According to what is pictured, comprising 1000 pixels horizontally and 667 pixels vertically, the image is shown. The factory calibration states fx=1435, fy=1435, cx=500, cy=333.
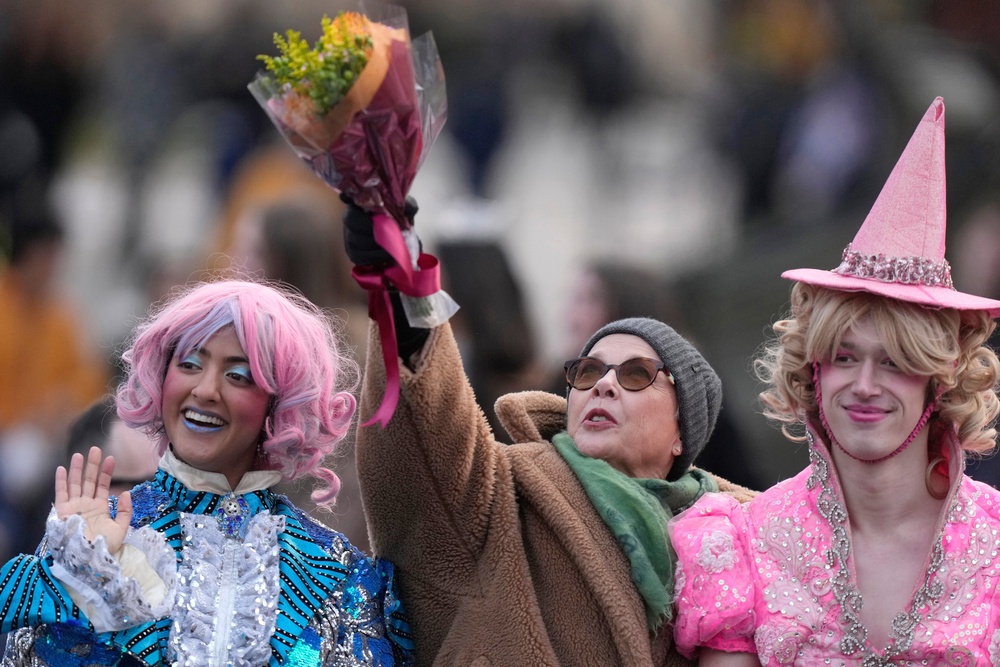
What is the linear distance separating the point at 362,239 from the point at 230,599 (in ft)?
2.77

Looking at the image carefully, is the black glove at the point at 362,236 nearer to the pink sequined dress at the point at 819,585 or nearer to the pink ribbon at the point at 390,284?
the pink ribbon at the point at 390,284

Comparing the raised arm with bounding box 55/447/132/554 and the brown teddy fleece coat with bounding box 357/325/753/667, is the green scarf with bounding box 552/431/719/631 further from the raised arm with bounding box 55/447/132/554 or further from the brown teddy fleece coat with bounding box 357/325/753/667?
the raised arm with bounding box 55/447/132/554

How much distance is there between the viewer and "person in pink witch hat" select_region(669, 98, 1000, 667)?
321cm

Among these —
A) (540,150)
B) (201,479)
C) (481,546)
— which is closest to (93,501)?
(201,479)

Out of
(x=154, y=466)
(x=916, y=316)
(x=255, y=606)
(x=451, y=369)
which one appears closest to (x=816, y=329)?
(x=916, y=316)

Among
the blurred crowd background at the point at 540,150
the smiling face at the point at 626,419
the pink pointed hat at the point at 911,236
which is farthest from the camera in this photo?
the blurred crowd background at the point at 540,150

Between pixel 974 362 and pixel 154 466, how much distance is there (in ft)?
7.47

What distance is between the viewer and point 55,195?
9.32 meters

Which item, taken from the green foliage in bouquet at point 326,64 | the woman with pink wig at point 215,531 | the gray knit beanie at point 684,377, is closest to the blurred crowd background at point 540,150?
the gray knit beanie at point 684,377

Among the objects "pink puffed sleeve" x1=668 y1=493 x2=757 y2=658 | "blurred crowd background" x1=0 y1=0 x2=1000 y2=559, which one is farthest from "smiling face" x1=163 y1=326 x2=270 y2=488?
"blurred crowd background" x1=0 y1=0 x2=1000 y2=559

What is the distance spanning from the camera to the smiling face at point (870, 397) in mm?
3232

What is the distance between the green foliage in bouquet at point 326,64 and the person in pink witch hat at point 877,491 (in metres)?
1.18

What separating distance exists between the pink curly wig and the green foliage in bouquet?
66 centimetres

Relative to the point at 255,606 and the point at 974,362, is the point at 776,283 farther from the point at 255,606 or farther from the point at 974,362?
the point at 255,606
